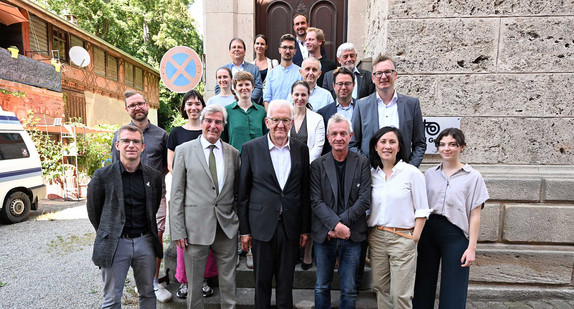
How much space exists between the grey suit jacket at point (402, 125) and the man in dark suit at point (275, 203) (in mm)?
672

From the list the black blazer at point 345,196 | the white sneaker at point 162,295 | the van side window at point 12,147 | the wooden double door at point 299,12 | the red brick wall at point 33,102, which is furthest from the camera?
the red brick wall at point 33,102

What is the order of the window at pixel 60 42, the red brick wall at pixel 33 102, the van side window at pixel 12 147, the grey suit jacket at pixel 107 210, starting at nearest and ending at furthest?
the grey suit jacket at pixel 107 210 < the van side window at pixel 12 147 < the red brick wall at pixel 33 102 < the window at pixel 60 42

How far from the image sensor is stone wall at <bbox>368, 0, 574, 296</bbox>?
142 inches

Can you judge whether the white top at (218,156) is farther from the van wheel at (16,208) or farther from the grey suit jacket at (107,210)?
the van wheel at (16,208)

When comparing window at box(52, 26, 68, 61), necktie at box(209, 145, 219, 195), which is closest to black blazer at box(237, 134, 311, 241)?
necktie at box(209, 145, 219, 195)

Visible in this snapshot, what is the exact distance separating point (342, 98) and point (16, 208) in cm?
908

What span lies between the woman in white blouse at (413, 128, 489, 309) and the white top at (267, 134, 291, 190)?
50.4 inches

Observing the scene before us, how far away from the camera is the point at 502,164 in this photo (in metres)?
3.77

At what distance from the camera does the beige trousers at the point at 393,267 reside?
2.56 m

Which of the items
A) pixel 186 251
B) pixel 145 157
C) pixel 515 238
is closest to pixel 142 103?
pixel 145 157

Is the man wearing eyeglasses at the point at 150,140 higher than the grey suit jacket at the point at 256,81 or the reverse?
the reverse

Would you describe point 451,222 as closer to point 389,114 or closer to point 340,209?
point 340,209

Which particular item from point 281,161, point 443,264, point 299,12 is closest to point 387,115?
point 281,161

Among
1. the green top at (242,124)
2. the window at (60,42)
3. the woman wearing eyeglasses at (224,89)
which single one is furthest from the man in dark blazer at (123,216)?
the window at (60,42)
